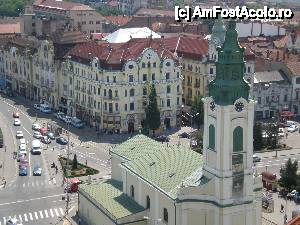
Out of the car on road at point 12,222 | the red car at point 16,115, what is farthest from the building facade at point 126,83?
the car on road at point 12,222

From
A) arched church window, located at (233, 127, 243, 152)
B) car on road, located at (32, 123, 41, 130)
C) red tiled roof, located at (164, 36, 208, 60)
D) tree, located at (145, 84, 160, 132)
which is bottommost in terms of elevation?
car on road, located at (32, 123, 41, 130)

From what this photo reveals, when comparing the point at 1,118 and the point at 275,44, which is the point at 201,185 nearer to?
the point at 1,118

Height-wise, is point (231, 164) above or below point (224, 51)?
below

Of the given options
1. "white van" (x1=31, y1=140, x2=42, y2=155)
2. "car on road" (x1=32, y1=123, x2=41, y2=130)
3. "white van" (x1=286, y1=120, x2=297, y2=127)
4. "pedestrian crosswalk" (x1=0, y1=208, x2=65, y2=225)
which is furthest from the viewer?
"white van" (x1=286, y1=120, x2=297, y2=127)

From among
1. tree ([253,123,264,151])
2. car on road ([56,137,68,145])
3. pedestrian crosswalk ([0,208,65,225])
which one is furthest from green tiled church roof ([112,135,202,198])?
car on road ([56,137,68,145])

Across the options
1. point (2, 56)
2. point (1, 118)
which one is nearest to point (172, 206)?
point (1, 118)

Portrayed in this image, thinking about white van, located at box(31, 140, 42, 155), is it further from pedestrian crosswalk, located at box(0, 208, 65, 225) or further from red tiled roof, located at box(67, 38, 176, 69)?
pedestrian crosswalk, located at box(0, 208, 65, 225)

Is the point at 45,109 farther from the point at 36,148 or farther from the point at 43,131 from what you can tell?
the point at 36,148
